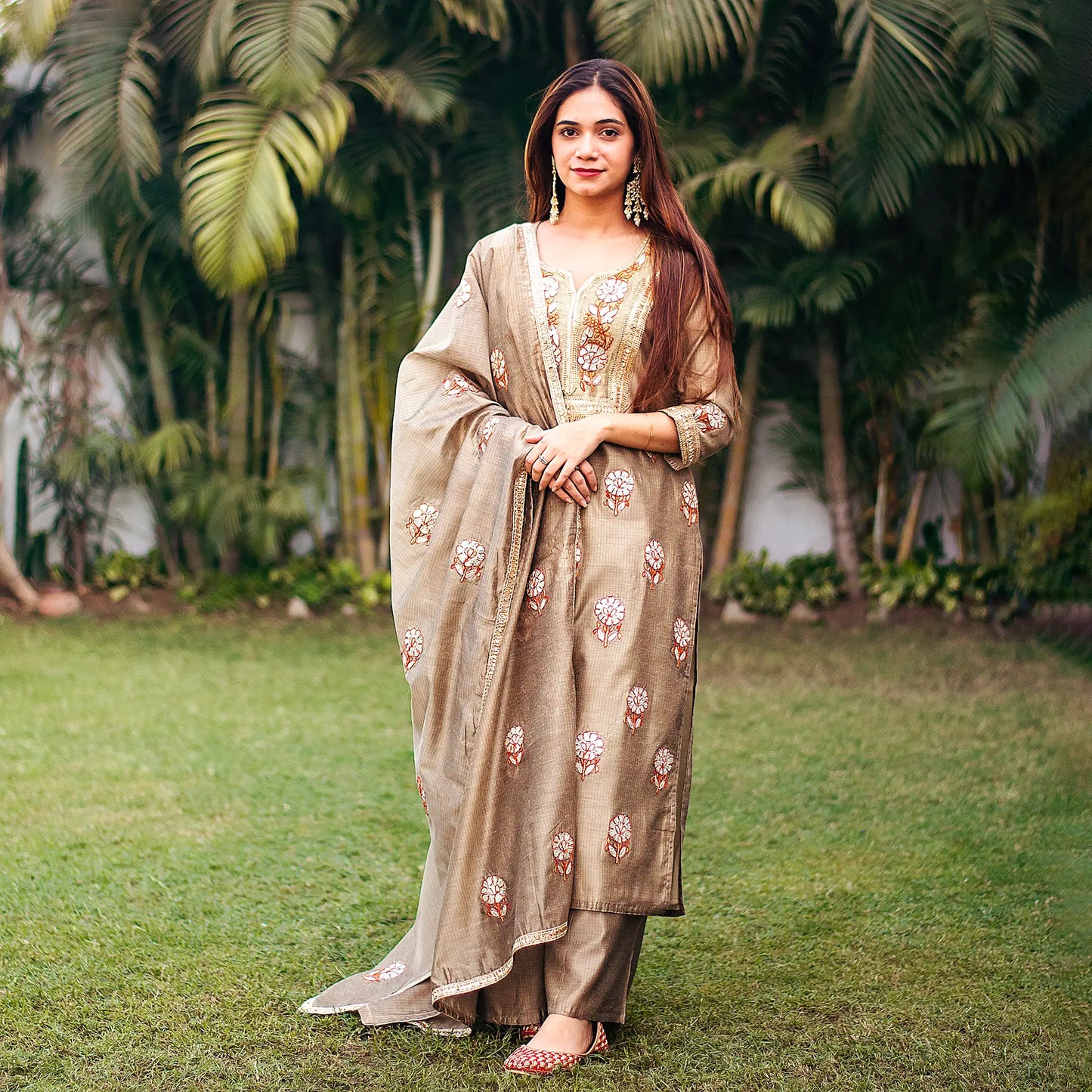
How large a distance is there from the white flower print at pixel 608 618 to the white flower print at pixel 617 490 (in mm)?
157

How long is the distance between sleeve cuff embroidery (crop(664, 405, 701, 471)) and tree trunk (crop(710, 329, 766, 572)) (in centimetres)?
450

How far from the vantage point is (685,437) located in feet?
7.64

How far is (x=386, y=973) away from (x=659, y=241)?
1451 mm

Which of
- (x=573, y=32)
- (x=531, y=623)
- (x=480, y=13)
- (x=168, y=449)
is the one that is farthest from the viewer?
(x=168, y=449)

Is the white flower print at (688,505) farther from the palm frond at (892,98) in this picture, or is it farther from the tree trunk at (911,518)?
the tree trunk at (911,518)

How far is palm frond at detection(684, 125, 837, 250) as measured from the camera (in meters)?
5.75

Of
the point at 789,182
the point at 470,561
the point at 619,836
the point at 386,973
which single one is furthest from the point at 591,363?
the point at 789,182

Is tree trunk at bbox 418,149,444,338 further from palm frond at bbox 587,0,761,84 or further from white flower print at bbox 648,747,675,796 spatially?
white flower print at bbox 648,747,675,796

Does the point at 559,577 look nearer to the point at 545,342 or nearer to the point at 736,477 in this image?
the point at 545,342

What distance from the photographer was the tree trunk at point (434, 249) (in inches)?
264

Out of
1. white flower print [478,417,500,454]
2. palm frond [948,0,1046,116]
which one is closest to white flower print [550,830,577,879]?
white flower print [478,417,500,454]

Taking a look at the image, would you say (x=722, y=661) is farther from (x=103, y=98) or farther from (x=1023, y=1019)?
(x=103, y=98)

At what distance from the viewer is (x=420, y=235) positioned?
23.1ft

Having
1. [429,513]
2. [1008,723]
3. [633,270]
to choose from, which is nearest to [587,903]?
[429,513]
